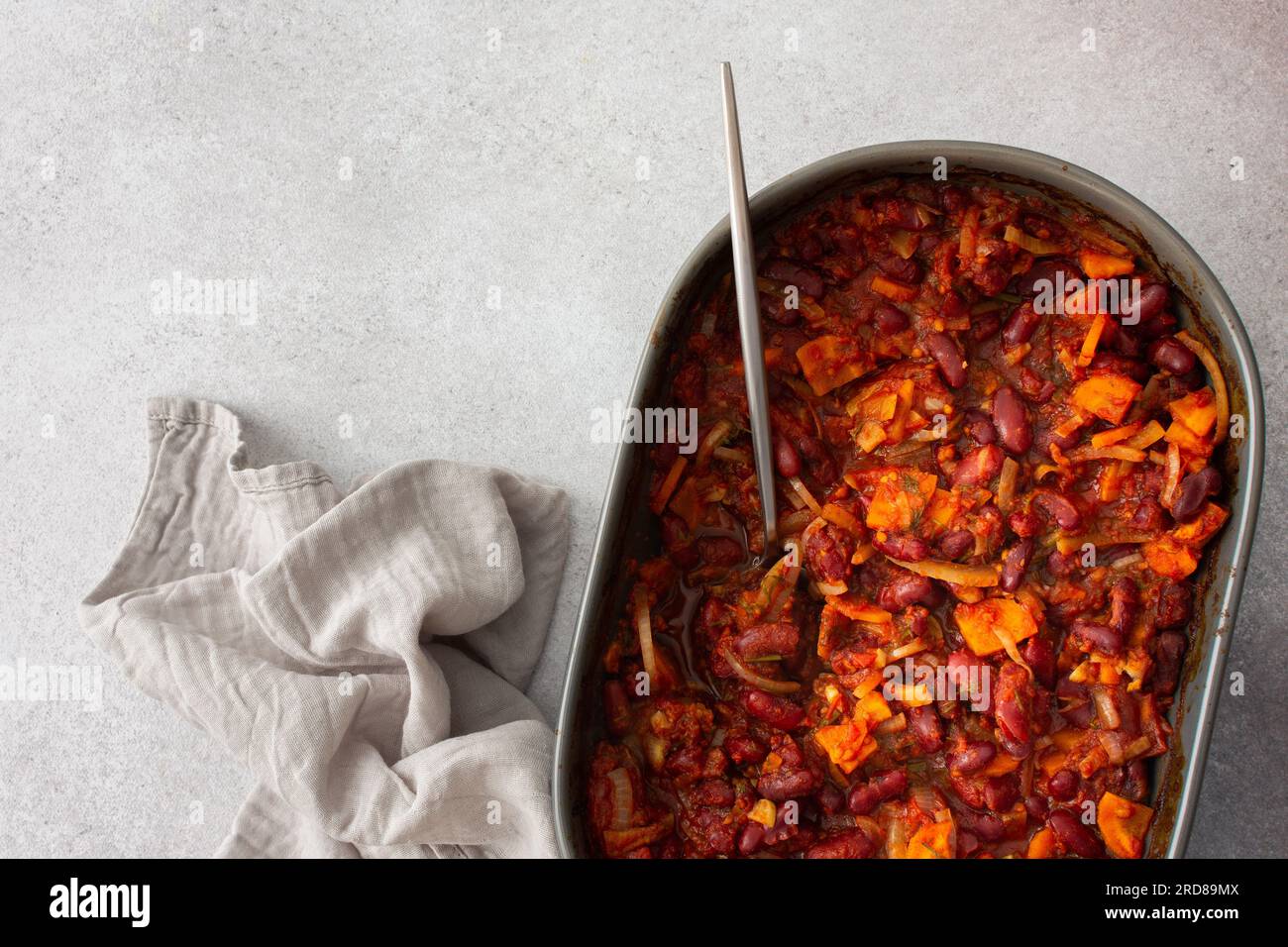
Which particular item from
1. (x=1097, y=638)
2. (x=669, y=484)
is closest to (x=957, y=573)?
(x=1097, y=638)

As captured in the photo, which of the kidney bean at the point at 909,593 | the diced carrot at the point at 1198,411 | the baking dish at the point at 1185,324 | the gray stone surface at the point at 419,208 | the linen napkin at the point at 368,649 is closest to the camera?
Result: the baking dish at the point at 1185,324

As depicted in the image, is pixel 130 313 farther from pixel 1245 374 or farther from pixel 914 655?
pixel 1245 374

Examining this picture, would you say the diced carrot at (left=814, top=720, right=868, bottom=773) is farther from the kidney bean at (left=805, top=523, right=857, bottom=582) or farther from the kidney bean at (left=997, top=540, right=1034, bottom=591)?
the kidney bean at (left=997, top=540, right=1034, bottom=591)

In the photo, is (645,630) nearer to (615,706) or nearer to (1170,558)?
(615,706)

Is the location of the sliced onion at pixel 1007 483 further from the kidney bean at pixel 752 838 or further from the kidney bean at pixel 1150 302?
the kidney bean at pixel 752 838

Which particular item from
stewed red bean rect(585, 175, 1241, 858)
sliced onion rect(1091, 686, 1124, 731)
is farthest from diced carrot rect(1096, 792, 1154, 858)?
sliced onion rect(1091, 686, 1124, 731)

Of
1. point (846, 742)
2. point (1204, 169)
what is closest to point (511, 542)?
point (846, 742)

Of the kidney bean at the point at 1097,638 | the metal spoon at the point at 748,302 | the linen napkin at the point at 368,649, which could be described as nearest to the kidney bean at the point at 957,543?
the kidney bean at the point at 1097,638
